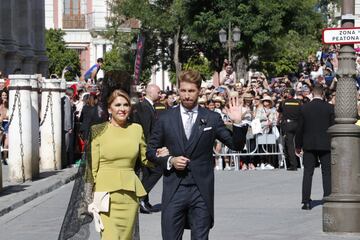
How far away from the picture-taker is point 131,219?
1040 cm

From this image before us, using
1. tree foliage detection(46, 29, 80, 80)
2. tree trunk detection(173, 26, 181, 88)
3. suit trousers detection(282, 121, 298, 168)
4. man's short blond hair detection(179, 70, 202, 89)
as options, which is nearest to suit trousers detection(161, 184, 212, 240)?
man's short blond hair detection(179, 70, 202, 89)

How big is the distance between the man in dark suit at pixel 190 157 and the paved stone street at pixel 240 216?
165 inches

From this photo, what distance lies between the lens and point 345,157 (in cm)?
1551

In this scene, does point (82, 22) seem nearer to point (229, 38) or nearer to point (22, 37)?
point (22, 37)

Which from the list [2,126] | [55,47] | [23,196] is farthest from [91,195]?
[55,47]

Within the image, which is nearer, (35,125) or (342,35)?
(342,35)

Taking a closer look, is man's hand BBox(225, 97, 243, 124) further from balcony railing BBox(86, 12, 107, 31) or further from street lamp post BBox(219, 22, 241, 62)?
balcony railing BBox(86, 12, 107, 31)

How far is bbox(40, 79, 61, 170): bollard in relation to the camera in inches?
1040

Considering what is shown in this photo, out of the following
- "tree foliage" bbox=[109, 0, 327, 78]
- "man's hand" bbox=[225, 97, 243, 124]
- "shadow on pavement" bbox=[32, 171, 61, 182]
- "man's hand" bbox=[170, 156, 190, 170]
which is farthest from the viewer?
"tree foliage" bbox=[109, 0, 327, 78]

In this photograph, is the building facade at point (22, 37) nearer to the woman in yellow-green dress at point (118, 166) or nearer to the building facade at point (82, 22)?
the woman in yellow-green dress at point (118, 166)

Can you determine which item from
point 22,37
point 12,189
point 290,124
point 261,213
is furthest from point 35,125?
point 22,37

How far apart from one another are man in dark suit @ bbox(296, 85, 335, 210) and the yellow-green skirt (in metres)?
7.86

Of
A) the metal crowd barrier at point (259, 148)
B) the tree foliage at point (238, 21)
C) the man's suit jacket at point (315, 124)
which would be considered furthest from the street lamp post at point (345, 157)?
the tree foliage at point (238, 21)

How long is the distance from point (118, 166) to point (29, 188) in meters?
11.0
